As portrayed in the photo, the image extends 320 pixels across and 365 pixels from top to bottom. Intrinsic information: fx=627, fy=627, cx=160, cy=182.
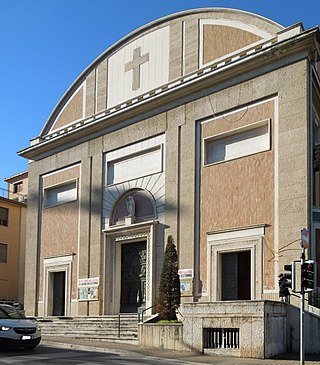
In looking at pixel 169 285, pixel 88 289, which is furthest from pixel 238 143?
pixel 88 289

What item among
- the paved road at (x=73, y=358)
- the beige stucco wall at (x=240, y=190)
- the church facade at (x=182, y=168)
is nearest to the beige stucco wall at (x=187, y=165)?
the church facade at (x=182, y=168)

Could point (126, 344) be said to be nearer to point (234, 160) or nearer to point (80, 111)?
point (234, 160)

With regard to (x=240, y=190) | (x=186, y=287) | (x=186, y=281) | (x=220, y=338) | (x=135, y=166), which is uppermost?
(x=135, y=166)

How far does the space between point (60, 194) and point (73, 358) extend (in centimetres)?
1719

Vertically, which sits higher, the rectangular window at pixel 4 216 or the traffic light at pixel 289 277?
the rectangular window at pixel 4 216

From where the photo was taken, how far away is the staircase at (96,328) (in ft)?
84.3

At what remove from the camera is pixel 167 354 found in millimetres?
20391

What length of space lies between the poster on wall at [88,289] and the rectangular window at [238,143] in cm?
864

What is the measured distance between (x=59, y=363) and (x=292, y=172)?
11105mm

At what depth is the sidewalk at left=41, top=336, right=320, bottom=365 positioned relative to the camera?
18.1 metres

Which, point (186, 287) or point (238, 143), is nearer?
point (238, 143)

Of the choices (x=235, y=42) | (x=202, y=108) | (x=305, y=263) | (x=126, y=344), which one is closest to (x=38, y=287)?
(x=126, y=344)

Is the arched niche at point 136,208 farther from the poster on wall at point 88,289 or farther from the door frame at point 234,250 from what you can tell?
the door frame at point 234,250

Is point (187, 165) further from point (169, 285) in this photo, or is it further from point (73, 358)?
point (73, 358)
